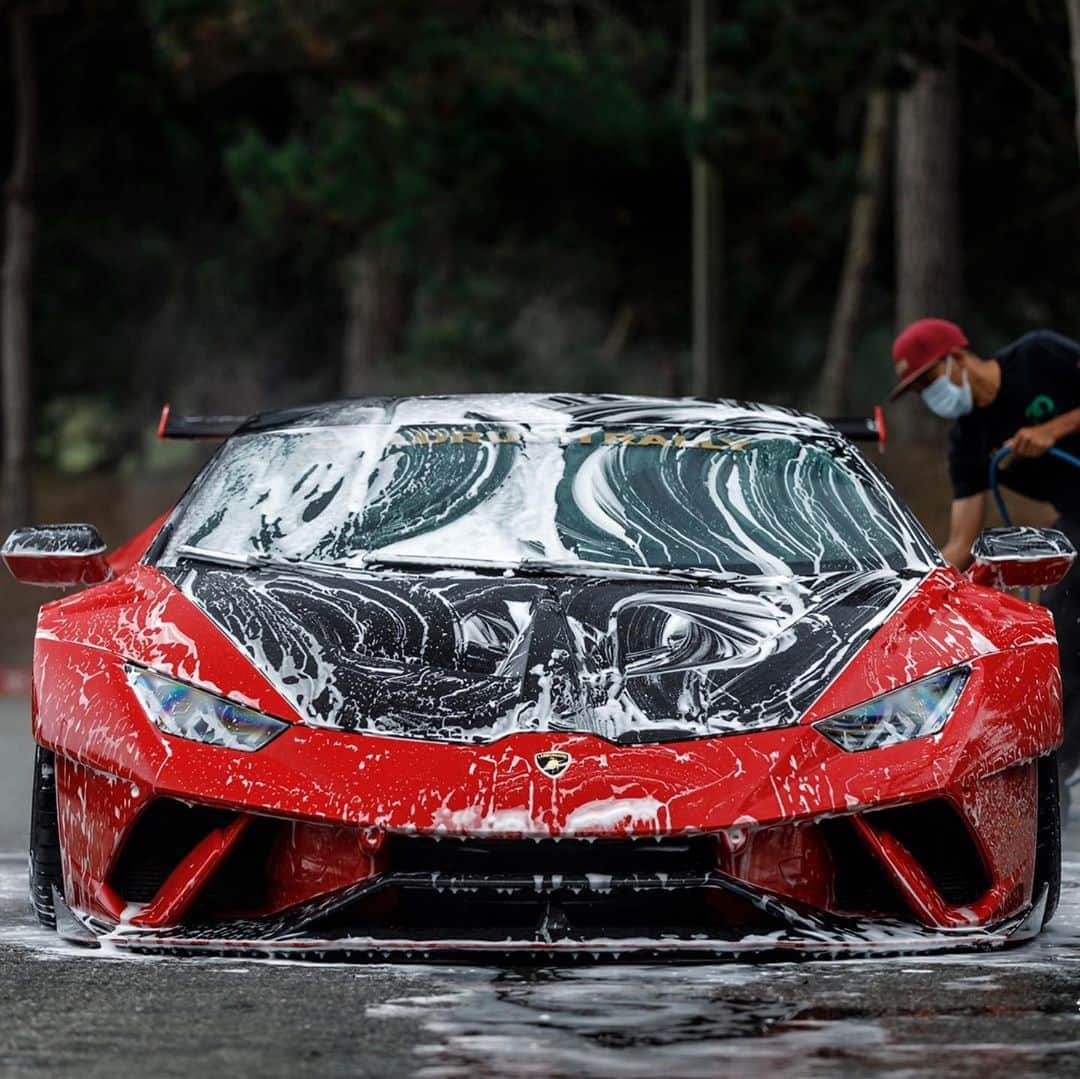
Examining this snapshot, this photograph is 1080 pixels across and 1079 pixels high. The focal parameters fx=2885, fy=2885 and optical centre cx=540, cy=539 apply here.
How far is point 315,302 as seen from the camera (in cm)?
4419

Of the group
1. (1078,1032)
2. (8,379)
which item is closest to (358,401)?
(1078,1032)

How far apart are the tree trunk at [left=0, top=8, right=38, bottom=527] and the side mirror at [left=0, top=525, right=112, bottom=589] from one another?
90.8 feet

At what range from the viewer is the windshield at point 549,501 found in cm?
684

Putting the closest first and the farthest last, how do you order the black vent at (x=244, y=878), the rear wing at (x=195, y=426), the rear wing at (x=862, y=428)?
the black vent at (x=244, y=878)
the rear wing at (x=195, y=426)
the rear wing at (x=862, y=428)

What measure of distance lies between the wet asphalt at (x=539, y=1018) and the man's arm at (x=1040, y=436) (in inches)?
129

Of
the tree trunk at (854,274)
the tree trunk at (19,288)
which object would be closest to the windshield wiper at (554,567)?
the tree trunk at (854,274)

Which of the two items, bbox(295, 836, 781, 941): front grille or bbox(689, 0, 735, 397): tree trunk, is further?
bbox(689, 0, 735, 397): tree trunk

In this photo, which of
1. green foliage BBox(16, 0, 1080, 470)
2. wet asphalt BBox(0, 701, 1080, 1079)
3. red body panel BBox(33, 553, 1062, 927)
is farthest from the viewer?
green foliage BBox(16, 0, 1080, 470)

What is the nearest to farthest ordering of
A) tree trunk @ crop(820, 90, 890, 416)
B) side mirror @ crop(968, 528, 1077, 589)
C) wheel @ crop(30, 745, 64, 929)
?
wheel @ crop(30, 745, 64, 929)
side mirror @ crop(968, 528, 1077, 589)
tree trunk @ crop(820, 90, 890, 416)

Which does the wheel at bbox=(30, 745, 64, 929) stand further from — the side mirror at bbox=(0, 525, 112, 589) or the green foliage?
the green foliage

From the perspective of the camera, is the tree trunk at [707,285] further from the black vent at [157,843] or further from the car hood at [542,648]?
Answer: the black vent at [157,843]

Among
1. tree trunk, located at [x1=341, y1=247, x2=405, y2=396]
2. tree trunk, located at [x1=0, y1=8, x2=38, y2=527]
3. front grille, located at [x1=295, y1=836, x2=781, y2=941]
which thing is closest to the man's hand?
front grille, located at [x1=295, y1=836, x2=781, y2=941]

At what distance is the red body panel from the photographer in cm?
572

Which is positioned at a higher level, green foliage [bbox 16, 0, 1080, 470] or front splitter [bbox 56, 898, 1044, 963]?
green foliage [bbox 16, 0, 1080, 470]
